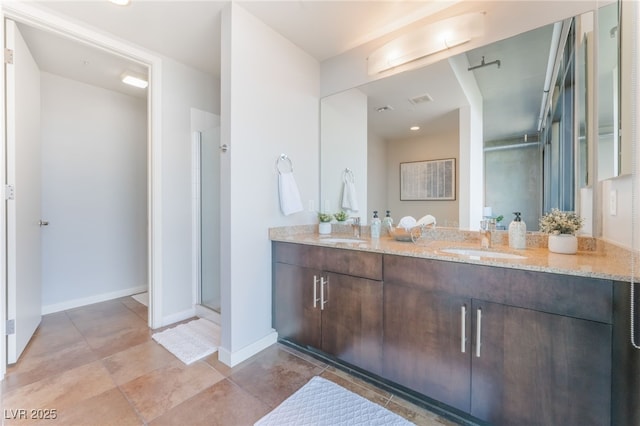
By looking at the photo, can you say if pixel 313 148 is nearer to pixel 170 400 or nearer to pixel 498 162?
pixel 498 162

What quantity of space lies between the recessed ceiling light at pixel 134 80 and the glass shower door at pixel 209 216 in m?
0.84

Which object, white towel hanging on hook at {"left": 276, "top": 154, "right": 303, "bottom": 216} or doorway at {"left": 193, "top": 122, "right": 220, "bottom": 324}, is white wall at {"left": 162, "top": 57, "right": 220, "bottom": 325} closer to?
doorway at {"left": 193, "top": 122, "right": 220, "bottom": 324}

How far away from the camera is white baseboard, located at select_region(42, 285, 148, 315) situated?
276 cm

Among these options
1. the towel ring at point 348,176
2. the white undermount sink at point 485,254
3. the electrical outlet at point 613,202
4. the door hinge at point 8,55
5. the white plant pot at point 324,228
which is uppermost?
the door hinge at point 8,55

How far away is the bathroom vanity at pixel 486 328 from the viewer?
1050mm

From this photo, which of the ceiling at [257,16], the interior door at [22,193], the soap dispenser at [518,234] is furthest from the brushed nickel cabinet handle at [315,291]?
the interior door at [22,193]

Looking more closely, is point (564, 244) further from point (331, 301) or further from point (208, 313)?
point (208, 313)

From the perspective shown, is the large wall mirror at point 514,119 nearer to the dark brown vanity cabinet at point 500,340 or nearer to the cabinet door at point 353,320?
the dark brown vanity cabinet at point 500,340

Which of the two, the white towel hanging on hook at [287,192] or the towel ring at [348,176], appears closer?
the white towel hanging on hook at [287,192]

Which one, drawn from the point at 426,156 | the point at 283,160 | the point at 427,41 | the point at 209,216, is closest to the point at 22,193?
the point at 209,216

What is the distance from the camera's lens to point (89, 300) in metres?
3.00

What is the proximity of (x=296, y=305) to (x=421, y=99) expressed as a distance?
1.83 metres

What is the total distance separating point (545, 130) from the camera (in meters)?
1.69

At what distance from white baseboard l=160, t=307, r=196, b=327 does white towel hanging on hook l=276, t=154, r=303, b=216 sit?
1.51m
